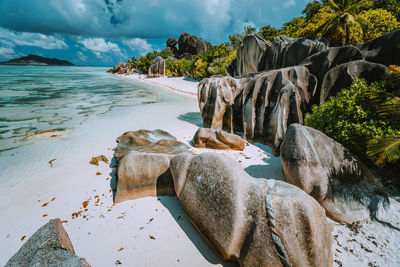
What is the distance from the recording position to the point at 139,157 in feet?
15.7

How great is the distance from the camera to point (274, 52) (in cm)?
1325

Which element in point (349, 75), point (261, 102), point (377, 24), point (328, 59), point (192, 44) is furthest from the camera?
point (192, 44)

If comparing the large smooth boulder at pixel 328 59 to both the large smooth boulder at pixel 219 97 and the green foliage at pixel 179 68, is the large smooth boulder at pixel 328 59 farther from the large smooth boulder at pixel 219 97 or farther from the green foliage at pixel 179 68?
the green foliage at pixel 179 68

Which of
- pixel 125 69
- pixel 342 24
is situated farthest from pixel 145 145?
pixel 125 69

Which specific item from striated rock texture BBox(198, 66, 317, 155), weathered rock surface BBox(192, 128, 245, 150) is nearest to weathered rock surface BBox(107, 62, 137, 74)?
striated rock texture BBox(198, 66, 317, 155)

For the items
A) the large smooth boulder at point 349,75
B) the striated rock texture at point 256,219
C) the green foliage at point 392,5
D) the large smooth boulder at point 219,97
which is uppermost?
→ the green foliage at point 392,5

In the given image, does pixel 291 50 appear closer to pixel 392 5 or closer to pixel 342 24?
pixel 342 24

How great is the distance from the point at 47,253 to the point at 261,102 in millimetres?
7836

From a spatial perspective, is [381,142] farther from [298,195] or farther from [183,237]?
[183,237]

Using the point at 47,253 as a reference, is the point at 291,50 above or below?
above

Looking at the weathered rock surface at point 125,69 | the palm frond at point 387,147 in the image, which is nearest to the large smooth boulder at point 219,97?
the palm frond at point 387,147

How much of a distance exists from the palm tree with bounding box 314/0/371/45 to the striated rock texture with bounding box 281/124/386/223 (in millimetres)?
15659

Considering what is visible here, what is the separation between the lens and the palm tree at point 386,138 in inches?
125

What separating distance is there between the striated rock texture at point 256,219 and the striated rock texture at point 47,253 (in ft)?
6.77
